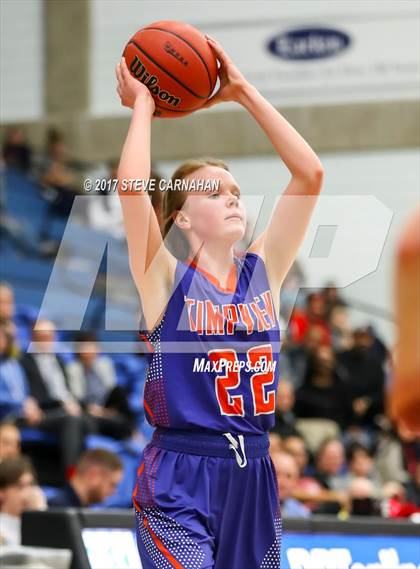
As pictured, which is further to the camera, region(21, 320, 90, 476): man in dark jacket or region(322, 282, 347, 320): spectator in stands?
region(322, 282, 347, 320): spectator in stands

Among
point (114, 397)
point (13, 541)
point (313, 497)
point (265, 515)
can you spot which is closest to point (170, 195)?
point (265, 515)

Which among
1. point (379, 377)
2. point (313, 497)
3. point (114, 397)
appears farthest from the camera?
point (379, 377)

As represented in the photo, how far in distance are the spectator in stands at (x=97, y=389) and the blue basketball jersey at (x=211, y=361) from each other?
5.38 m

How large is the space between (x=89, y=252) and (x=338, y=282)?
2.53m

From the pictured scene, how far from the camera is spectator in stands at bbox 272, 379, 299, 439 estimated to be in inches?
357

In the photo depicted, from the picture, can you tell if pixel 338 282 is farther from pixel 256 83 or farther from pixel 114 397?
pixel 114 397

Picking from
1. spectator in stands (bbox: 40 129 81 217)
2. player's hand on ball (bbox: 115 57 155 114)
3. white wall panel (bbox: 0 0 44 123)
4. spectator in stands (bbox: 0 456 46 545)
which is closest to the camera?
player's hand on ball (bbox: 115 57 155 114)

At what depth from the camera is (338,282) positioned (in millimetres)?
11719

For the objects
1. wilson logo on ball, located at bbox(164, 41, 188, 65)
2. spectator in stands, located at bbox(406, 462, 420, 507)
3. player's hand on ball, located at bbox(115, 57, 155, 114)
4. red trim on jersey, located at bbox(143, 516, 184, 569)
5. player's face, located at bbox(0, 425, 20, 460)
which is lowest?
spectator in stands, located at bbox(406, 462, 420, 507)

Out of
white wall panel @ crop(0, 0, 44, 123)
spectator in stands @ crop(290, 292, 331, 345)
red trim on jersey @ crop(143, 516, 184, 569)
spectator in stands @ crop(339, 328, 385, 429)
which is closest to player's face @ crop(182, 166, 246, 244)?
red trim on jersey @ crop(143, 516, 184, 569)

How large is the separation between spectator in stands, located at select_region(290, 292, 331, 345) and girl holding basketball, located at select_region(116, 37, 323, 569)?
7.80 m

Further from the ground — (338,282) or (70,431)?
(338,282)

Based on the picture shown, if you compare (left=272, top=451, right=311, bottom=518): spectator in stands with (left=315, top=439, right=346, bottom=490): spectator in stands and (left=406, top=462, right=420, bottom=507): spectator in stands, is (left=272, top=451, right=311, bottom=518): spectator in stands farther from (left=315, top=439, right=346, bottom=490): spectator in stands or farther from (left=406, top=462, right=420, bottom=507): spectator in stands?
(left=315, top=439, right=346, bottom=490): spectator in stands

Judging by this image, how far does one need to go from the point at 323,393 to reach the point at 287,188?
6792mm
